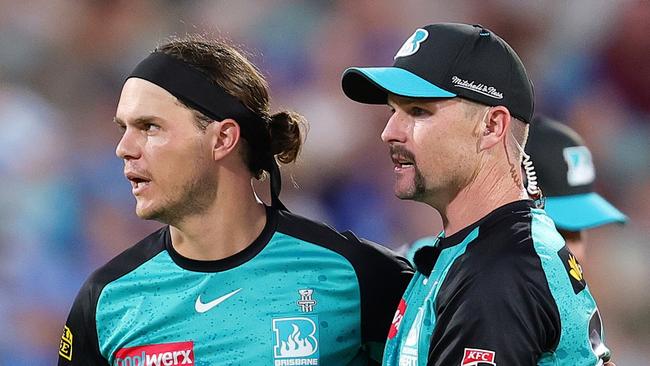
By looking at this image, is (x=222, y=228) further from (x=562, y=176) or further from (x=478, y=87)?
(x=562, y=176)

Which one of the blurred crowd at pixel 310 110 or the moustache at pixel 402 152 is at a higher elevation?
the blurred crowd at pixel 310 110

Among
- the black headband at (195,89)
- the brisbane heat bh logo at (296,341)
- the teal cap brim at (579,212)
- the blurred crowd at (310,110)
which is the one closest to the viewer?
the brisbane heat bh logo at (296,341)

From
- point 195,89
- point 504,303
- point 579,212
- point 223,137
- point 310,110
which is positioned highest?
point 310,110

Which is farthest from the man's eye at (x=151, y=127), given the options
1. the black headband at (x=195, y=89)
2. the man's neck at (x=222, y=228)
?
the man's neck at (x=222, y=228)

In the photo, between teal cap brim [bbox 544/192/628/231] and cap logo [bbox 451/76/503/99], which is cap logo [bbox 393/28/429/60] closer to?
cap logo [bbox 451/76/503/99]

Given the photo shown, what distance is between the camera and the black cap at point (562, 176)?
4340 millimetres

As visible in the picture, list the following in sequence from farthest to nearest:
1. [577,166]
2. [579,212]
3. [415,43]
Answer: [577,166], [579,212], [415,43]

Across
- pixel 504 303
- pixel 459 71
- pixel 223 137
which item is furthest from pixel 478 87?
pixel 223 137

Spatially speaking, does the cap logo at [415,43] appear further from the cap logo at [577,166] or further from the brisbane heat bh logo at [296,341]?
the cap logo at [577,166]

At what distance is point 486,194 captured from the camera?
2.74m

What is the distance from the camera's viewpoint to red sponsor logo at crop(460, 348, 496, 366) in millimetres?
2363

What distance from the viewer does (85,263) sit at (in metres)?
5.91

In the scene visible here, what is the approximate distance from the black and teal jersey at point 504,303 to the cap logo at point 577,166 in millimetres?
1735

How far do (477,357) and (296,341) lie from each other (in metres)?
0.91
